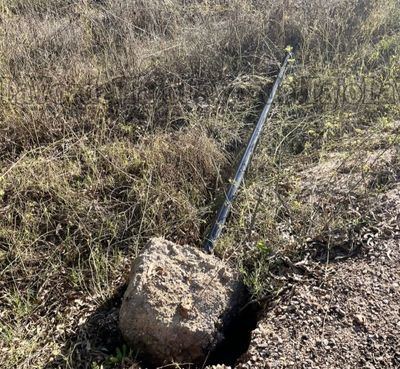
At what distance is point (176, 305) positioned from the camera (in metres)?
2.31

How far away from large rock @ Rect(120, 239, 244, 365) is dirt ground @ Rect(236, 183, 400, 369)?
8.9 inches

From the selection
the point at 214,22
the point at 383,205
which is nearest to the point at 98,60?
the point at 214,22

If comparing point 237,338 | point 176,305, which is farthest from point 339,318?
point 176,305

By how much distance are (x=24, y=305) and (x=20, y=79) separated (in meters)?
2.10

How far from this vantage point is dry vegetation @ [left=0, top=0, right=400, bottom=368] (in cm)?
273

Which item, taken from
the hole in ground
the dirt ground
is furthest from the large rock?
the dirt ground

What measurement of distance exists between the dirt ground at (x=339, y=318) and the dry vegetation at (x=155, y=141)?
0.17 meters

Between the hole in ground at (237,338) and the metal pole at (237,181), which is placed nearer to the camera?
the hole in ground at (237,338)

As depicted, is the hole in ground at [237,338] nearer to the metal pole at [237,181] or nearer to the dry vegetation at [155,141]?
the dry vegetation at [155,141]

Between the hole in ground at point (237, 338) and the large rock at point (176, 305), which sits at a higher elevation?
the large rock at point (176, 305)

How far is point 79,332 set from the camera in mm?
2486

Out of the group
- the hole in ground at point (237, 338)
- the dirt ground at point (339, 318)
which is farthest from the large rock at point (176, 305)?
the dirt ground at point (339, 318)

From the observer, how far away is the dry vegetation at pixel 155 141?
2.73m

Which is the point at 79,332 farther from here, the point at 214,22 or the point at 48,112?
the point at 214,22
